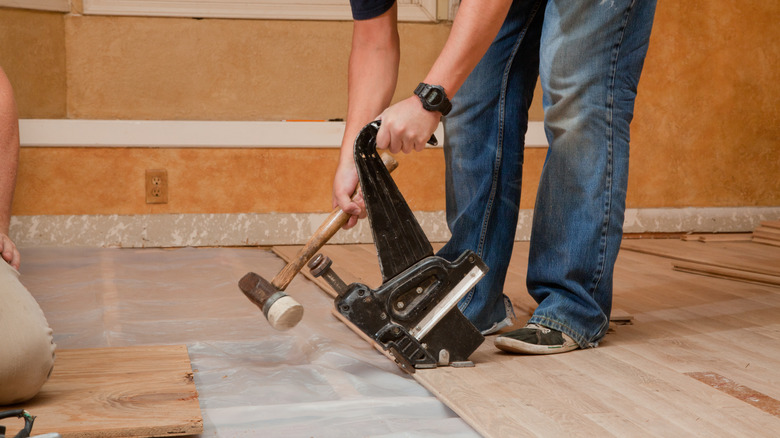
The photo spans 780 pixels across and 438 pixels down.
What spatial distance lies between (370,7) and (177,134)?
1922mm

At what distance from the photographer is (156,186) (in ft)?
11.1

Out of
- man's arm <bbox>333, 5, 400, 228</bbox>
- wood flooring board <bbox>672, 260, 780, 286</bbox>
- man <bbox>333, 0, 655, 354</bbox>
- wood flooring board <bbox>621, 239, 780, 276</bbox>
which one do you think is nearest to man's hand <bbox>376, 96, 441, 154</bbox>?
man <bbox>333, 0, 655, 354</bbox>

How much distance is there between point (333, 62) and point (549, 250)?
8.78 feet

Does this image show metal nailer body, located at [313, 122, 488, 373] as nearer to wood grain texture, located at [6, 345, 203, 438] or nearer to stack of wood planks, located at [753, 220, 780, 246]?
wood grain texture, located at [6, 345, 203, 438]

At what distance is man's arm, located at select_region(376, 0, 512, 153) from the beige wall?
2.07 m

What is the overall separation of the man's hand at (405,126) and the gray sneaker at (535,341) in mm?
468

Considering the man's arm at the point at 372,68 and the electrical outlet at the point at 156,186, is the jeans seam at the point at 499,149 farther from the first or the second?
the electrical outlet at the point at 156,186

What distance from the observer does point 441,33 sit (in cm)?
411

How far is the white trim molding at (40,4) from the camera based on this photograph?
3500 millimetres

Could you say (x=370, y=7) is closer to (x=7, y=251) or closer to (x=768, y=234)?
(x=7, y=251)

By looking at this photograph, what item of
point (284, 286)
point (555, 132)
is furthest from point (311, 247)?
point (555, 132)

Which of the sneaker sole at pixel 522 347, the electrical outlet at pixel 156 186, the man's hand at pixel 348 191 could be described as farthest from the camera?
the electrical outlet at pixel 156 186

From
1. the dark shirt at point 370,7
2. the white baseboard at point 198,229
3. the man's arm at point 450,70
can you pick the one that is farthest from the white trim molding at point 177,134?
the man's arm at point 450,70

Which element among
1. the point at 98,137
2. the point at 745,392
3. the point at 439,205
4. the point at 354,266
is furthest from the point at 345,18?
the point at 745,392
